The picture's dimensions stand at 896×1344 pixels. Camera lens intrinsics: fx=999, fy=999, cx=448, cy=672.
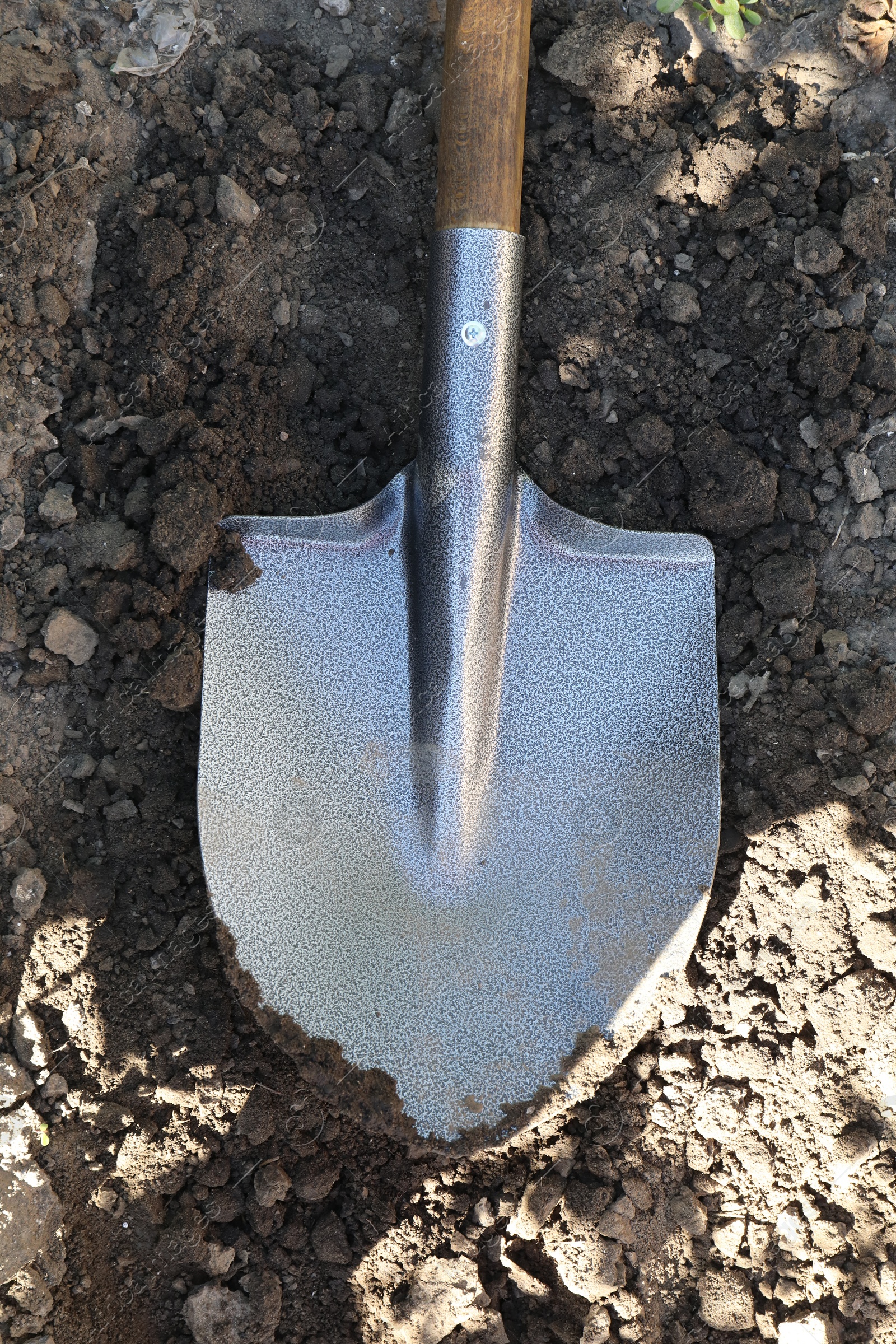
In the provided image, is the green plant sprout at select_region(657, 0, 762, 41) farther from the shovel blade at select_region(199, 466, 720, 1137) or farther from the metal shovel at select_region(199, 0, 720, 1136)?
the shovel blade at select_region(199, 466, 720, 1137)

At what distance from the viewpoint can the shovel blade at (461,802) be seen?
6.23ft

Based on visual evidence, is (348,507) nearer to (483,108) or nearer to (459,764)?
(459,764)

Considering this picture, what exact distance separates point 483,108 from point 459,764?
3.96 feet

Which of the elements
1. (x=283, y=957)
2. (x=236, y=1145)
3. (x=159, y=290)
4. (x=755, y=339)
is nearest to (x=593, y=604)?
(x=755, y=339)

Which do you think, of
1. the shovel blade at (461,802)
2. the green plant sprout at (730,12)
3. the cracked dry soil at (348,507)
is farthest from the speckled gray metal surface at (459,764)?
the green plant sprout at (730,12)

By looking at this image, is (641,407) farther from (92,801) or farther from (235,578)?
(92,801)

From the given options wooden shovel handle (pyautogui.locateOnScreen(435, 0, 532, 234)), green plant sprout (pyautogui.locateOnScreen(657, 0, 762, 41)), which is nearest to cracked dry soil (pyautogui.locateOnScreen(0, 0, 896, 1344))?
green plant sprout (pyautogui.locateOnScreen(657, 0, 762, 41))

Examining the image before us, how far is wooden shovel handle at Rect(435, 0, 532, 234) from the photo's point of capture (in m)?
1.81

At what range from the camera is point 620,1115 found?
1.94 metres

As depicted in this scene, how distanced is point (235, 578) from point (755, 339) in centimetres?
117

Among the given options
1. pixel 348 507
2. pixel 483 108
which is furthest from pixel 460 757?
pixel 483 108

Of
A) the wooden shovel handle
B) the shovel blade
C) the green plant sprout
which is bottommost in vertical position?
the shovel blade

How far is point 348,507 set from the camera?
6.93 feet

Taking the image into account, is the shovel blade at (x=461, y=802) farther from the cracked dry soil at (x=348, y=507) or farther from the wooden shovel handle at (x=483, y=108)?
the wooden shovel handle at (x=483, y=108)
